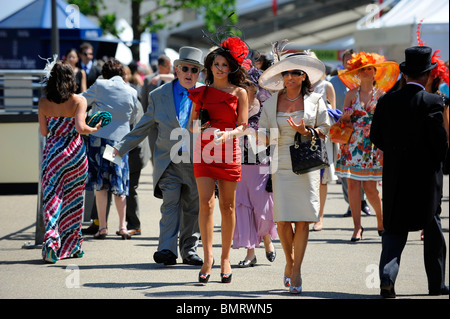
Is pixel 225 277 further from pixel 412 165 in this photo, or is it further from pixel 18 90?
pixel 18 90

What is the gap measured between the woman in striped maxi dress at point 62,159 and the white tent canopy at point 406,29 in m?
13.4

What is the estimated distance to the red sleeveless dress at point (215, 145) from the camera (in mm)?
7379

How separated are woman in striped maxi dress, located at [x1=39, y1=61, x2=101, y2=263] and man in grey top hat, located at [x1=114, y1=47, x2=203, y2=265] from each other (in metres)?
0.61

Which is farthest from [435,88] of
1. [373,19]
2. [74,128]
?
[373,19]

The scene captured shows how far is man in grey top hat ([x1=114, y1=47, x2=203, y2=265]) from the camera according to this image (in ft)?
27.3

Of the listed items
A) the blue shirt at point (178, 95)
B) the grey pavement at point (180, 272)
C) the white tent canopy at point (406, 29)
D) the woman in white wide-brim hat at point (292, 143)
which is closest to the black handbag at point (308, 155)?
the woman in white wide-brim hat at point (292, 143)

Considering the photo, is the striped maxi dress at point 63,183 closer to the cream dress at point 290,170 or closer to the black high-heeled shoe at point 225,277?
the black high-heeled shoe at point 225,277

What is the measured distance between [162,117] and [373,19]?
1941 cm

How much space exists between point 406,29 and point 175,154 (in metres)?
15.7

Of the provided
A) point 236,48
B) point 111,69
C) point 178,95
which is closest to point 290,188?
point 236,48

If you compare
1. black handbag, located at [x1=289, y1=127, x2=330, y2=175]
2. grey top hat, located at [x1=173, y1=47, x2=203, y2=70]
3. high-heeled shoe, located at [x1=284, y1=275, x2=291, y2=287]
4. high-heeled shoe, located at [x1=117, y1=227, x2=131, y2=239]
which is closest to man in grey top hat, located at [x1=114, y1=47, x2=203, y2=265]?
grey top hat, located at [x1=173, y1=47, x2=203, y2=70]

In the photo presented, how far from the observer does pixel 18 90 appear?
15.3 metres

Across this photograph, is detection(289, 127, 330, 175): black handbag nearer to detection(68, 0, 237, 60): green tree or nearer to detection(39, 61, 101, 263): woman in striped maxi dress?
detection(39, 61, 101, 263): woman in striped maxi dress

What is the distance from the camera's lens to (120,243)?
9812 millimetres
